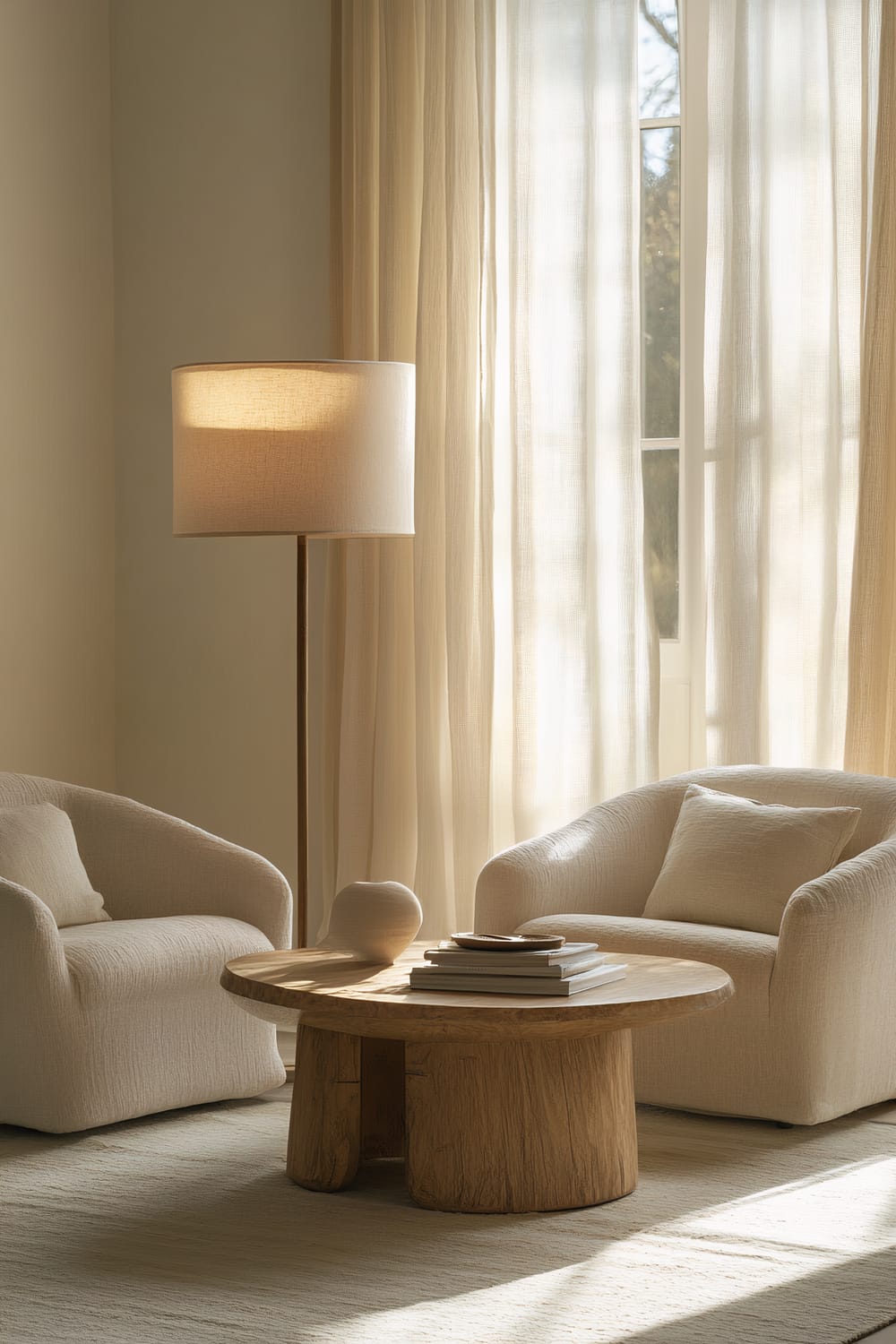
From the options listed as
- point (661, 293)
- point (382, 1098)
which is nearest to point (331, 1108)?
point (382, 1098)

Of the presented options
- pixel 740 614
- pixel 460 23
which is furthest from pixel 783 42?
pixel 740 614

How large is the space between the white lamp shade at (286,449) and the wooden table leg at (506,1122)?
4.64ft

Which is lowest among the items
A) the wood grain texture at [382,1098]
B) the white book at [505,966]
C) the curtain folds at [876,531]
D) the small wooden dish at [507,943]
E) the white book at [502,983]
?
the wood grain texture at [382,1098]

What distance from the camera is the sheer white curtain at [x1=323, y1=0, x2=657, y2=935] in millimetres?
5102

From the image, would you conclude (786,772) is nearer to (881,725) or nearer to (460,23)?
(881,725)

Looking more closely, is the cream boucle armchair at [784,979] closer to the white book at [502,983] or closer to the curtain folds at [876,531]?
the curtain folds at [876,531]

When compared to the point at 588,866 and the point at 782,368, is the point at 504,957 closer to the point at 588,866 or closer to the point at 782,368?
the point at 588,866

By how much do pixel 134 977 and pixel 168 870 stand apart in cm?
58

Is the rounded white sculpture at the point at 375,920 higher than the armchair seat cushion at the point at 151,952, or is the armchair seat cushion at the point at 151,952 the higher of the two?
the rounded white sculpture at the point at 375,920

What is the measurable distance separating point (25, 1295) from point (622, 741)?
8.84 ft

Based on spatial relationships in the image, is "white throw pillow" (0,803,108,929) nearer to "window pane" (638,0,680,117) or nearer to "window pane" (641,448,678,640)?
"window pane" (641,448,678,640)

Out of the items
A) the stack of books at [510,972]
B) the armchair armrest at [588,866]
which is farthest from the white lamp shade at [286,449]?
the stack of books at [510,972]

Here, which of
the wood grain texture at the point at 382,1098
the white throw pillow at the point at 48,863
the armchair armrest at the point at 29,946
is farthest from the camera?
the white throw pillow at the point at 48,863

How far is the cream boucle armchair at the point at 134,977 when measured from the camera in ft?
12.3
